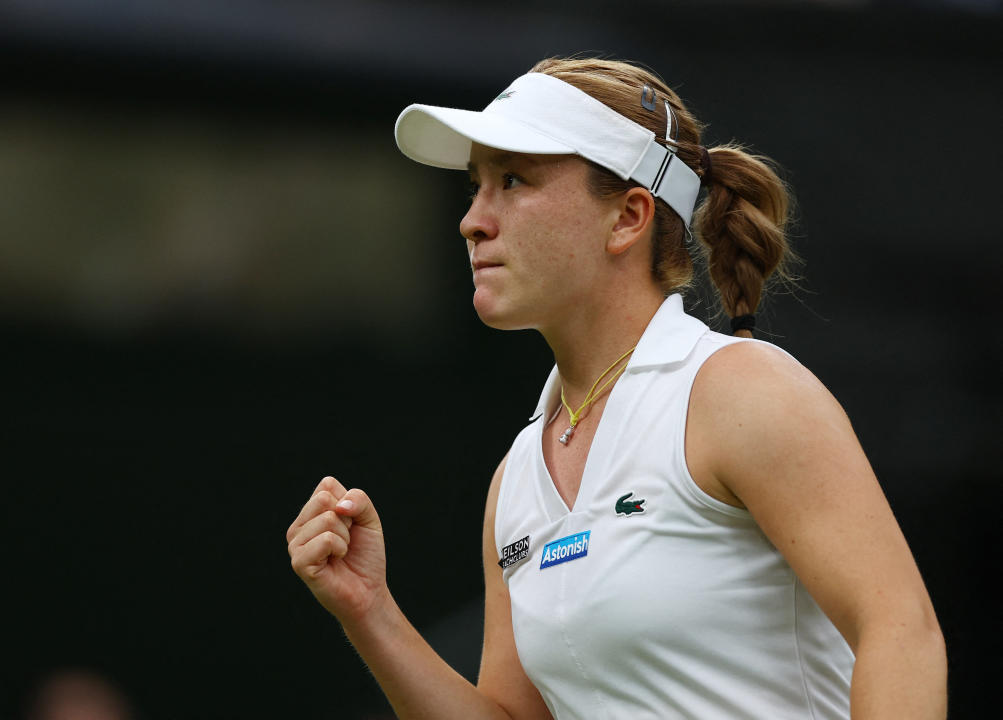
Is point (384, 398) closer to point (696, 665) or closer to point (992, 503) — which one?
point (992, 503)

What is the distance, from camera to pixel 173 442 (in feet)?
10.5

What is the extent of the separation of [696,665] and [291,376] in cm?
205

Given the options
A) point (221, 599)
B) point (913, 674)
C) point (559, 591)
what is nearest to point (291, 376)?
point (221, 599)

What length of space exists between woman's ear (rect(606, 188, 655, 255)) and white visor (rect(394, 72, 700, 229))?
0.02m

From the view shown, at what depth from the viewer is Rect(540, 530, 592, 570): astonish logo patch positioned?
155 cm

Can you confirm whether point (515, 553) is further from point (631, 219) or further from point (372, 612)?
point (631, 219)

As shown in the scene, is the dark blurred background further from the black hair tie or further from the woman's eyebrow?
the woman's eyebrow

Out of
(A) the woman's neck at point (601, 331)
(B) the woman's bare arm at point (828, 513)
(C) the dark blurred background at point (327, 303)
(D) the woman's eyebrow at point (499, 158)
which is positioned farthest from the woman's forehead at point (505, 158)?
(C) the dark blurred background at point (327, 303)

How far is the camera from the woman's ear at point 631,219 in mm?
1694

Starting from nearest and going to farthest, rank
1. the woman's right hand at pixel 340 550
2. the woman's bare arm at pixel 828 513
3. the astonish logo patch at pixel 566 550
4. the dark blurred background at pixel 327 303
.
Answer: the woman's bare arm at pixel 828 513 → the astonish logo patch at pixel 566 550 → the woman's right hand at pixel 340 550 → the dark blurred background at pixel 327 303

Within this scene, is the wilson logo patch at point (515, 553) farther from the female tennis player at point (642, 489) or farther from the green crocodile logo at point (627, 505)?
the green crocodile logo at point (627, 505)

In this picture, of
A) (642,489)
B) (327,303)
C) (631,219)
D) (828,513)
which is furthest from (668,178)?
(327,303)

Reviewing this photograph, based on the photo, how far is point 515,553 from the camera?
5.61 ft

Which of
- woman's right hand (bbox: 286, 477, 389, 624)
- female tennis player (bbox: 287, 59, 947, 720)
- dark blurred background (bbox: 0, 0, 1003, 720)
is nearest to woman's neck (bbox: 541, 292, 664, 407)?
female tennis player (bbox: 287, 59, 947, 720)
